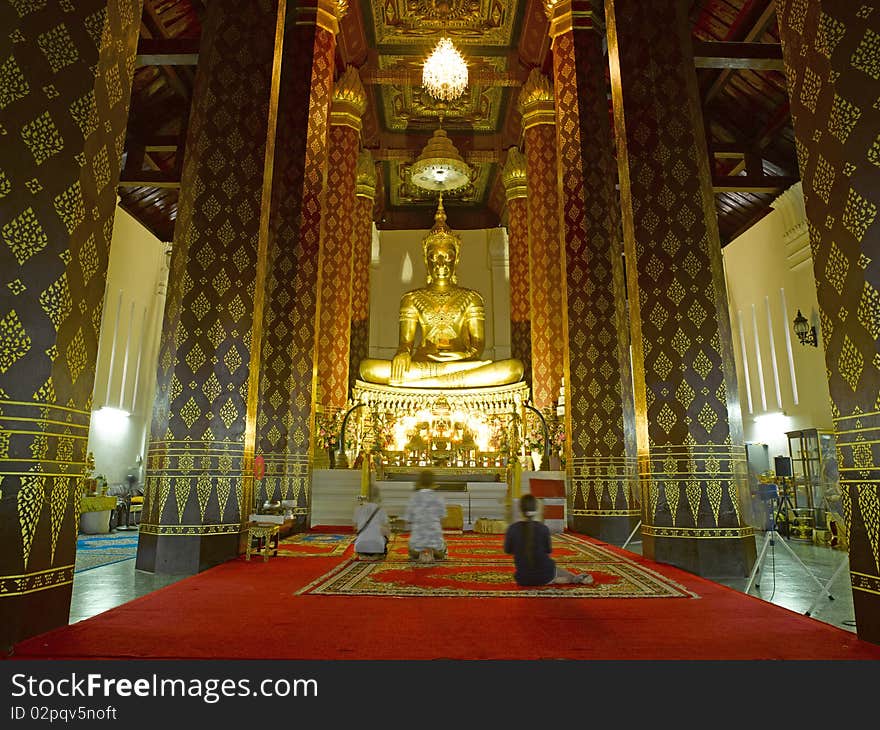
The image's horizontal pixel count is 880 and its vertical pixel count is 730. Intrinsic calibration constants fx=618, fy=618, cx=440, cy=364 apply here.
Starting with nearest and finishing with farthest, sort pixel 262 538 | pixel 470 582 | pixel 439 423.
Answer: pixel 470 582 < pixel 262 538 < pixel 439 423

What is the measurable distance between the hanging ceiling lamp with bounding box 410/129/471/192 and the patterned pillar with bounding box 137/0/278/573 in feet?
21.4

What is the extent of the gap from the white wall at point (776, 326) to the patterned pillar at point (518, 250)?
4.85 m

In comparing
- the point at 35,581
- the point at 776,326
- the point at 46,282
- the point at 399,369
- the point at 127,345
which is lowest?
the point at 35,581

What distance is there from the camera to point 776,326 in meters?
12.4

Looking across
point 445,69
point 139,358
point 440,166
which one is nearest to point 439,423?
point 440,166

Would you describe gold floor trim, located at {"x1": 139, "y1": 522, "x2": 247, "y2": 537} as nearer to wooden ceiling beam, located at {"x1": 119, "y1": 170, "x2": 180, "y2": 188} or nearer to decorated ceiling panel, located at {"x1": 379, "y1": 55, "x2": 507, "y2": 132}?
wooden ceiling beam, located at {"x1": 119, "y1": 170, "x2": 180, "y2": 188}

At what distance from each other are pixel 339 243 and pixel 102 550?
20.0 ft

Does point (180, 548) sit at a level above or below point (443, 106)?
below

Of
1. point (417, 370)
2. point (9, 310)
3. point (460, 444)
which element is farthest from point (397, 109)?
point (9, 310)

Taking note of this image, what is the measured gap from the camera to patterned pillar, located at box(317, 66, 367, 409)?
9.84 metres

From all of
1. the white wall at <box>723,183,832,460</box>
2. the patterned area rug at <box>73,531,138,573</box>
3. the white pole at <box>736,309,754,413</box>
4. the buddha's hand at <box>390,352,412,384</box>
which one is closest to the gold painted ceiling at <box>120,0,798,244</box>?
the white wall at <box>723,183,832,460</box>

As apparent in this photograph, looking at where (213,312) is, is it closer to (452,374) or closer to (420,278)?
(452,374)

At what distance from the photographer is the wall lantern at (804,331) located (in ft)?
31.9

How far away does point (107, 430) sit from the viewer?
11867 millimetres
